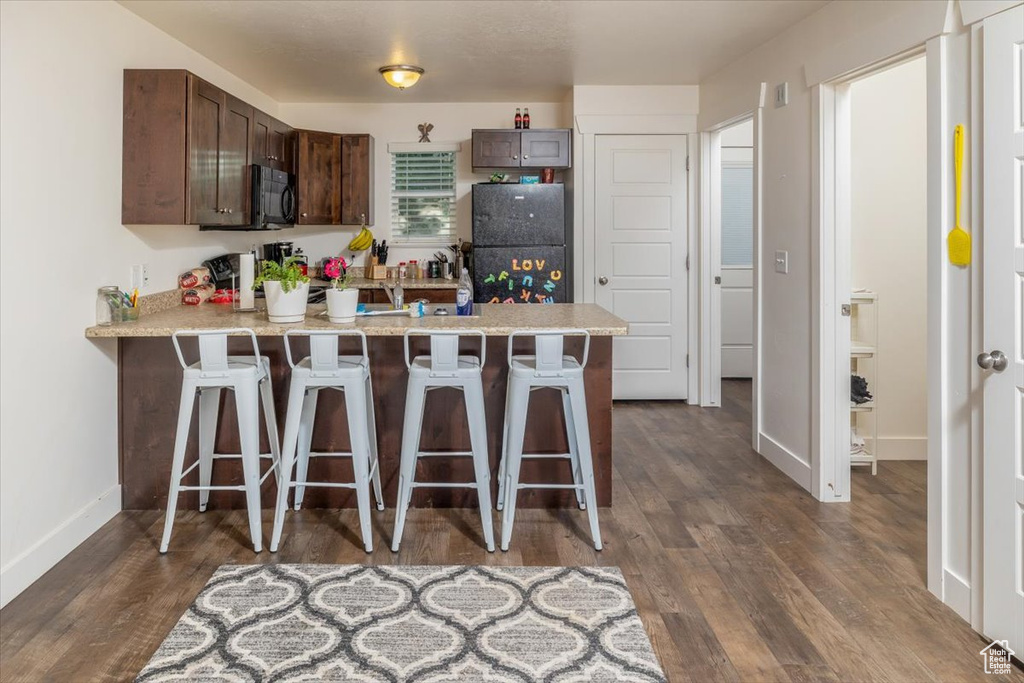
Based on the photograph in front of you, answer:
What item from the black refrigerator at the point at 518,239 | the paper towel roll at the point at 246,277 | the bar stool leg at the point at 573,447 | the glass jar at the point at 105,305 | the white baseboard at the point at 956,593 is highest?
the black refrigerator at the point at 518,239

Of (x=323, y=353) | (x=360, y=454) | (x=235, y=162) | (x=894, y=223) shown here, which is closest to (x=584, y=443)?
(x=360, y=454)

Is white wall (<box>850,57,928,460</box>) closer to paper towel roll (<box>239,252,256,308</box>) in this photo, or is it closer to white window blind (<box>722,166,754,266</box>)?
white window blind (<box>722,166,754,266</box>)

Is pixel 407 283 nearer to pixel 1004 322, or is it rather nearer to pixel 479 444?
pixel 479 444

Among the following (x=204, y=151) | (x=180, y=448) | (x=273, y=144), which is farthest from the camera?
(x=273, y=144)

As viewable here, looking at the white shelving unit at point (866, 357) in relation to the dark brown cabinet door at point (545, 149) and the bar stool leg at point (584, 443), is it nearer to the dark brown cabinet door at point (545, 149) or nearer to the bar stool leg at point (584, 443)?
the bar stool leg at point (584, 443)

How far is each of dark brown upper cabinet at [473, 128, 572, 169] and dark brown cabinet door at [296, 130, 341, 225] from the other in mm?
1142

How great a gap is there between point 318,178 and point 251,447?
327 cm

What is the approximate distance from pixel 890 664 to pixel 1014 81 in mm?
1806

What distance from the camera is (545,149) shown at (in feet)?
18.9

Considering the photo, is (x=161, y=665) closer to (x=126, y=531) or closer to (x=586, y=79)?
(x=126, y=531)

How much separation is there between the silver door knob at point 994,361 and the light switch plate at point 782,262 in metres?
1.76

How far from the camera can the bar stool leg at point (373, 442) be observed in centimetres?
336

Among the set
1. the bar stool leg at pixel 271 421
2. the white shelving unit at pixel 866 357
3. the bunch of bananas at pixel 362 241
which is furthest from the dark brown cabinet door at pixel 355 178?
the white shelving unit at pixel 866 357

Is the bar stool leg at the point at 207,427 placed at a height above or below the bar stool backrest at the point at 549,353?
below
